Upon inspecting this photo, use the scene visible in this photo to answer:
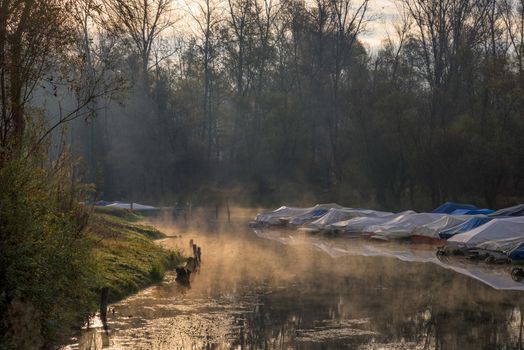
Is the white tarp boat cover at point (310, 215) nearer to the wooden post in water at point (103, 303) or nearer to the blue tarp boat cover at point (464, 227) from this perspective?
the blue tarp boat cover at point (464, 227)

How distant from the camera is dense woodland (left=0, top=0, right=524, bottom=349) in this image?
209ft

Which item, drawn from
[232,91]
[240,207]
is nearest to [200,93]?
[232,91]

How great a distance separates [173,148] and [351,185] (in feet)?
89.5

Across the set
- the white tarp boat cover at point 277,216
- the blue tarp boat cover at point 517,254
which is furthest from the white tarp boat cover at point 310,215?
the blue tarp boat cover at point 517,254

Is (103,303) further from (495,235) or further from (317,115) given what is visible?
(317,115)

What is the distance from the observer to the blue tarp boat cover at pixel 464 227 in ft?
156

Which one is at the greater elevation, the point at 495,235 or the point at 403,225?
the point at 403,225

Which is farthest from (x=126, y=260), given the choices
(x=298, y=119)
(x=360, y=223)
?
(x=298, y=119)

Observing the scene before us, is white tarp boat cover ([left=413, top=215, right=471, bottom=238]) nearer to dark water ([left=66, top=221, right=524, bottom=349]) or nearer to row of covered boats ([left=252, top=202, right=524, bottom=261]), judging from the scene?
row of covered boats ([left=252, top=202, right=524, bottom=261])

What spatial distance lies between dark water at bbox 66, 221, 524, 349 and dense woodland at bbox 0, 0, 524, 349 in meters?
3.62

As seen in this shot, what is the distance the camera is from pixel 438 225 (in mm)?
51938

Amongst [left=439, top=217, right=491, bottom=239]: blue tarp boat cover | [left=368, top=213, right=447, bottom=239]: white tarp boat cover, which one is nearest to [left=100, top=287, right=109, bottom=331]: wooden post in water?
[left=439, top=217, right=491, bottom=239]: blue tarp boat cover

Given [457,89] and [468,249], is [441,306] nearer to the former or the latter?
[468,249]

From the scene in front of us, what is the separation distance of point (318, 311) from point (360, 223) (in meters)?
33.3
